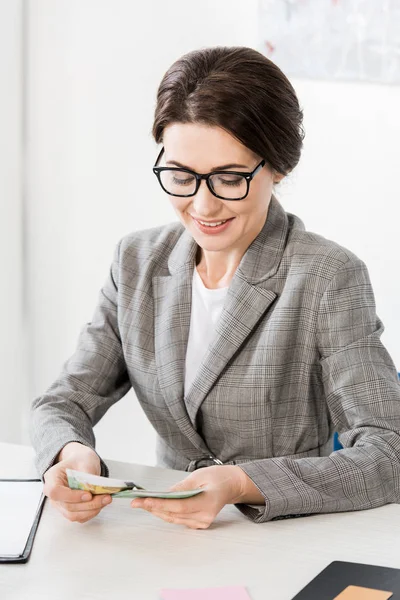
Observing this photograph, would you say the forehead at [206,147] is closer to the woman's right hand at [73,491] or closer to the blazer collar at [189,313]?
the blazer collar at [189,313]

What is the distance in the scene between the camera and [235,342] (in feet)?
5.98

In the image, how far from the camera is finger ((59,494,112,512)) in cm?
151

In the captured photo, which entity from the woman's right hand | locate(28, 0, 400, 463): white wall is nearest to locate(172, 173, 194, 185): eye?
the woman's right hand

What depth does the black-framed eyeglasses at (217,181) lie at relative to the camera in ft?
5.64

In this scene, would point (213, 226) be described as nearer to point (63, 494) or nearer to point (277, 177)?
point (277, 177)

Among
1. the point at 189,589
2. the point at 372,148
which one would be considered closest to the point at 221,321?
the point at 189,589

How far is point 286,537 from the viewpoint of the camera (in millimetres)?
1478

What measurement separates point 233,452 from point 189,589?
61 centimetres

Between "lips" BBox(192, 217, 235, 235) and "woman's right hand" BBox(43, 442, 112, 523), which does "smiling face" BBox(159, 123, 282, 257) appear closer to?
"lips" BBox(192, 217, 235, 235)

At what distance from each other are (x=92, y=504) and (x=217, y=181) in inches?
25.9

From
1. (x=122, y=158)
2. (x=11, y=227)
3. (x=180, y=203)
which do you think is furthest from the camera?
(x=11, y=227)

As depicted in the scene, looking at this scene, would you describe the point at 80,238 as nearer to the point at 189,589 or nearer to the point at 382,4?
the point at 382,4

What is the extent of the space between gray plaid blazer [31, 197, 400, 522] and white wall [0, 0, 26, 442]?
1530 millimetres

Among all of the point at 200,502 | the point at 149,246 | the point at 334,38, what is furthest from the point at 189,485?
the point at 334,38
